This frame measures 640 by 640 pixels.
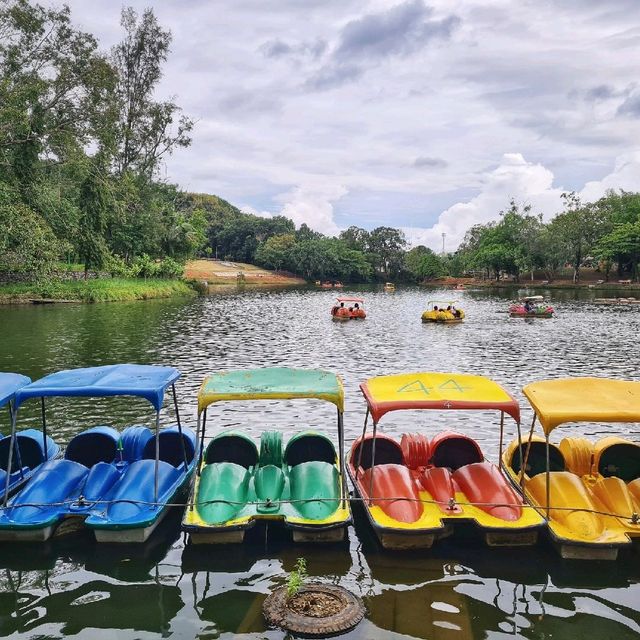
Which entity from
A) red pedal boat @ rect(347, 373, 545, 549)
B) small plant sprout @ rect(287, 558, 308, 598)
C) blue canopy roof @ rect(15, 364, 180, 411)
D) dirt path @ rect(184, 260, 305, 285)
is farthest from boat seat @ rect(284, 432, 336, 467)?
dirt path @ rect(184, 260, 305, 285)

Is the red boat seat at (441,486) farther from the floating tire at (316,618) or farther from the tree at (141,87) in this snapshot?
the tree at (141,87)

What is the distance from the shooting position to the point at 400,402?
33.2 feet

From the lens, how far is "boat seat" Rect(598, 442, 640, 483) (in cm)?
1170

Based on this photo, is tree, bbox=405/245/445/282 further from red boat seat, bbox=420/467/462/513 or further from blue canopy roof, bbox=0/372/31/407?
blue canopy roof, bbox=0/372/31/407

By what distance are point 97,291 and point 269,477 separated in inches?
1875

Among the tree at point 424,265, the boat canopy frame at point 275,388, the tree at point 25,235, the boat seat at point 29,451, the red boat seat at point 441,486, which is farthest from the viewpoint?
the tree at point 424,265

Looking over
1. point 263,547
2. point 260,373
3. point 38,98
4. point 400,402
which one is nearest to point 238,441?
point 260,373

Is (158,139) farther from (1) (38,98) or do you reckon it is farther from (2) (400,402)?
(2) (400,402)

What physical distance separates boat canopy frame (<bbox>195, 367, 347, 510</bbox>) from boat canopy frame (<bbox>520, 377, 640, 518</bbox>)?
3544mm

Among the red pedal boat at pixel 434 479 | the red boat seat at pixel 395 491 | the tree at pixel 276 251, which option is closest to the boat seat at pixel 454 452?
the red pedal boat at pixel 434 479

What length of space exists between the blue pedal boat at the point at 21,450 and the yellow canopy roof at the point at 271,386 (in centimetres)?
394

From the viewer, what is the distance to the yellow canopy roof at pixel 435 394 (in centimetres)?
1010

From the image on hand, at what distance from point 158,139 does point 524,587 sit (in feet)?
206

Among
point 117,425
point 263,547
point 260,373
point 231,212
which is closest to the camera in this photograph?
point 263,547
